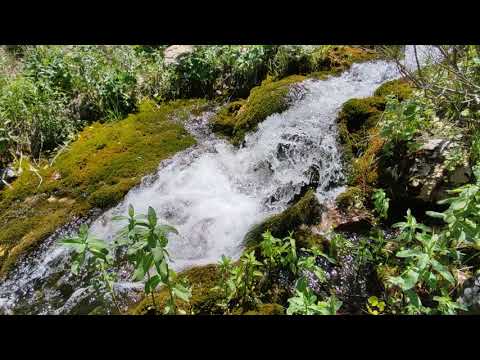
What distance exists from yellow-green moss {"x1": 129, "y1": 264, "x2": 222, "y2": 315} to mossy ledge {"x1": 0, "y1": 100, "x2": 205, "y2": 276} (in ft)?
5.57

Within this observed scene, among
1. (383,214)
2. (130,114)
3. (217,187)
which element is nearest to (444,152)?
(383,214)

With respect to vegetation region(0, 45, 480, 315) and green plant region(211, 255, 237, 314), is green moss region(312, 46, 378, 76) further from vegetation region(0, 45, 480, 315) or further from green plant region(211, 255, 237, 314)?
green plant region(211, 255, 237, 314)

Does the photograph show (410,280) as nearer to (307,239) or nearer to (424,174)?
(307,239)

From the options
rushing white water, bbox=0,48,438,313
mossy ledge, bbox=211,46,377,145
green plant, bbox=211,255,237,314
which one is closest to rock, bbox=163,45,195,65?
mossy ledge, bbox=211,46,377,145

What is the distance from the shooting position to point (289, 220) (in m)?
4.09

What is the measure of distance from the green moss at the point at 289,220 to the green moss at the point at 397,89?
6.23 ft

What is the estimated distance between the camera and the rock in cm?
667

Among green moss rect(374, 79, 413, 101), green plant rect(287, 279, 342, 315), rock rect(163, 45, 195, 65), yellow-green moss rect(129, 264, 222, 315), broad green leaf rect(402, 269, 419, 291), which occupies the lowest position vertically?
yellow-green moss rect(129, 264, 222, 315)

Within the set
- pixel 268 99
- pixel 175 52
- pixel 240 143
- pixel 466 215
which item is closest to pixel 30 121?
pixel 175 52

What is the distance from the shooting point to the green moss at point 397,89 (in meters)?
5.05

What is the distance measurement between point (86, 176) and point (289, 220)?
2.72 metres

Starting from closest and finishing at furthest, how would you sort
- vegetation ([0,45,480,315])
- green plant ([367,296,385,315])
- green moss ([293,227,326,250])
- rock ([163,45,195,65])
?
vegetation ([0,45,480,315])
green plant ([367,296,385,315])
green moss ([293,227,326,250])
rock ([163,45,195,65])

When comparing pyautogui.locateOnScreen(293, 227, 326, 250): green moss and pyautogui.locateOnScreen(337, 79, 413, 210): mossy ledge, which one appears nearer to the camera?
pyautogui.locateOnScreen(293, 227, 326, 250): green moss
